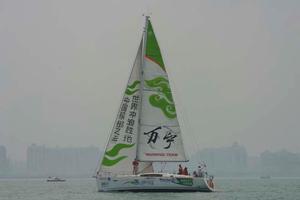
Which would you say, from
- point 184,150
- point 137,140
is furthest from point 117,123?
point 184,150

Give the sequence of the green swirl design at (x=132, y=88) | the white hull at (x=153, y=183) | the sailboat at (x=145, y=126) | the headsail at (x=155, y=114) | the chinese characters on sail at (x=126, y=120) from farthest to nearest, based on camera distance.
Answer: the green swirl design at (x=132, y=88) → the chinese characters on sail at (x=126, y=120) → the headsail at (x=155, y=114) → the sailboat at (x=145, y=126) → the white hull at (x=153, y=183)

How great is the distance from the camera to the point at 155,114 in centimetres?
5616

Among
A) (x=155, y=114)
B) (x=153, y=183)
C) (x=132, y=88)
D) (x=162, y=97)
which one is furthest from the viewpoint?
(x=132, y=88)

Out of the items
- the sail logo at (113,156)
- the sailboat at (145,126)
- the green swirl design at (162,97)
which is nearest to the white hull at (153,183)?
the sailboat at (145,126)

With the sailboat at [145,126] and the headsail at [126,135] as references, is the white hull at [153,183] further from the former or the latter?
the headsail at [126,135]

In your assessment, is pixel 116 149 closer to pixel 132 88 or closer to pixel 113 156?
pixel 113 156

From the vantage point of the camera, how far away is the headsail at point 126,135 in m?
55.5

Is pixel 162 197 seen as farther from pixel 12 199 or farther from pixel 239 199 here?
pixel 12 199

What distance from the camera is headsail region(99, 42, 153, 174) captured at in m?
55.5

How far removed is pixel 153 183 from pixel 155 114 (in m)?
5.89

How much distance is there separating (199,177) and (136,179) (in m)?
5.00

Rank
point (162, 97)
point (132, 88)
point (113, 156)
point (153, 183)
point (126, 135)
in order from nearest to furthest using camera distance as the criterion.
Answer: point (153, 183)
point (113, 156)
point (126, 135)
point (162, 97)
point (132, 88)

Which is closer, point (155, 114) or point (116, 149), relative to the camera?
point (116, 149)

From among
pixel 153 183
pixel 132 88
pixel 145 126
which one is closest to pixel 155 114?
pixel 145 126
